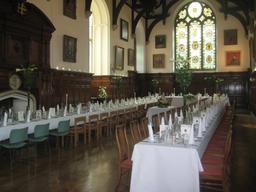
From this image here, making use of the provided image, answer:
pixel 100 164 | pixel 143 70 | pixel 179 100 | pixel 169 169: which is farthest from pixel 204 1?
pixel 169 169

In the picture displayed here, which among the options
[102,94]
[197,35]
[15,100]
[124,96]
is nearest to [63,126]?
[15,100]

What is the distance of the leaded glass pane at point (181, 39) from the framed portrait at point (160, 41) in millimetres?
1006

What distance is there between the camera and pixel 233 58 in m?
21.1

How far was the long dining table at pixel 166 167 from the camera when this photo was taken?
13.0 feet

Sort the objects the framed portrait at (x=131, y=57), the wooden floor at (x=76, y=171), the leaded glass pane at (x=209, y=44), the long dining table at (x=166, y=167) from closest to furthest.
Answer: the long dining table at (x=166, y=167) → the wooden floor at (x=76, y=171) → the framed portrait at (x=131, y=57) → the leaded glass pane at (x=209, y=44)

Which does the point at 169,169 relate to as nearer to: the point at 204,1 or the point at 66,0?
the point at 66,0

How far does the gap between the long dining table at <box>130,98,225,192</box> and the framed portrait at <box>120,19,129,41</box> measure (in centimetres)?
1534

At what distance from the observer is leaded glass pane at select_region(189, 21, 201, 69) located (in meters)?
22.2

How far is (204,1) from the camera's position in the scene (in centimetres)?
2186

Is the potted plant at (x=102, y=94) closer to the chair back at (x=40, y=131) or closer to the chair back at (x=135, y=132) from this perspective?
the chair back at (x=40, y=131)

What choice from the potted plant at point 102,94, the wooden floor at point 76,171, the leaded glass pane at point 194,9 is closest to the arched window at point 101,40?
the potted plant at point 102,94

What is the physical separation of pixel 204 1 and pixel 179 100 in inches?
369

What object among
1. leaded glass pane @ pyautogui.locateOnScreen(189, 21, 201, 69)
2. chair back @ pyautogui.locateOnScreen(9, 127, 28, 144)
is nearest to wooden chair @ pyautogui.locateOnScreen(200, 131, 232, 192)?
chair back @ pyautogui.locateOnScreen(9, 127, 28, 144)

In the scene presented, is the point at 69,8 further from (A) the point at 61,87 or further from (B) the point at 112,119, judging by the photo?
(B) the point at 112,119
